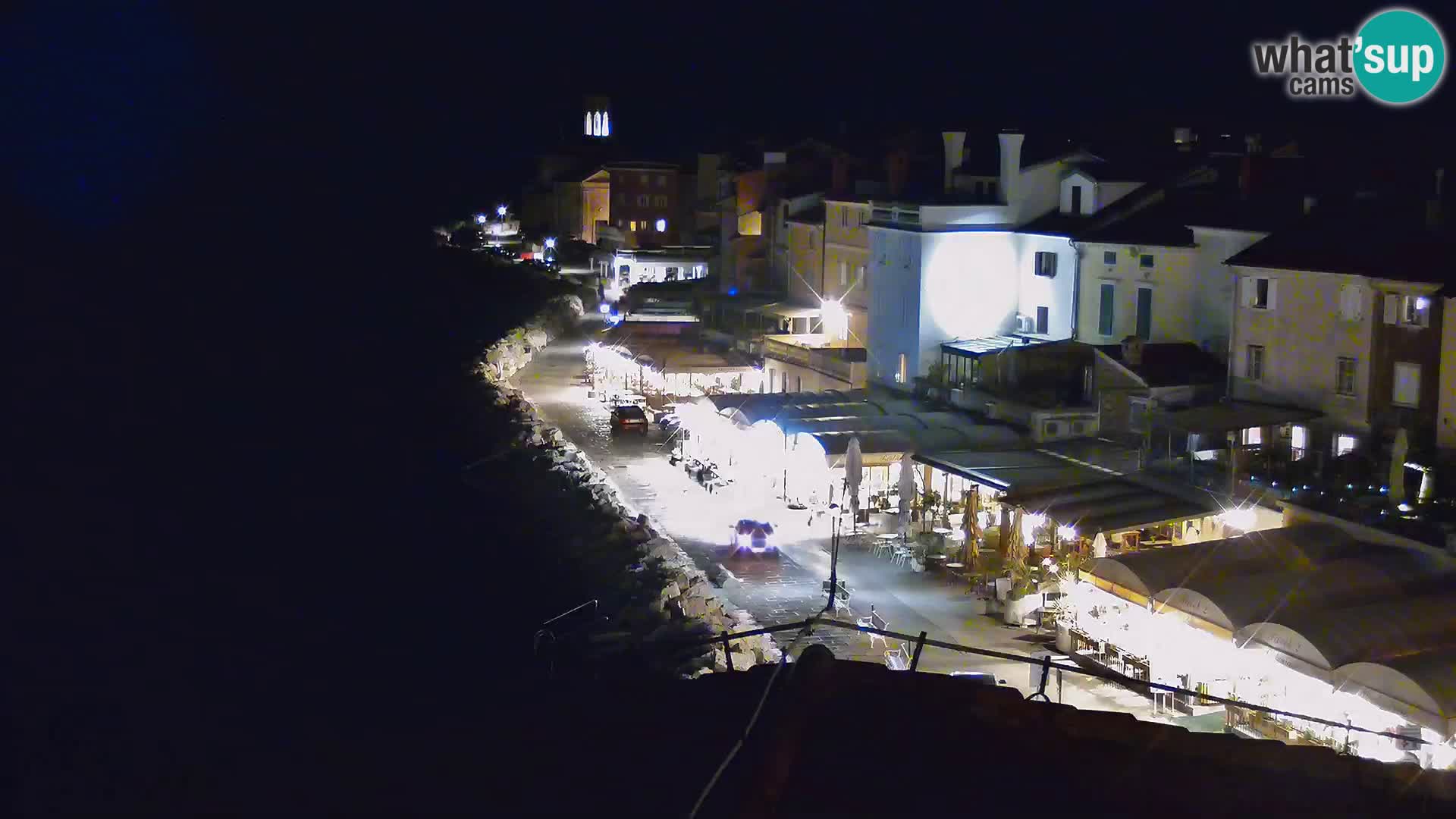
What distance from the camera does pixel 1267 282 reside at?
2289 centimetres

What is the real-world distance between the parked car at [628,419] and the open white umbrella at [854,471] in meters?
10.3

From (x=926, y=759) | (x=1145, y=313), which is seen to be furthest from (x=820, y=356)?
(x=926, y=759)

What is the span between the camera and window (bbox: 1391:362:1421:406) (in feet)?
67.2

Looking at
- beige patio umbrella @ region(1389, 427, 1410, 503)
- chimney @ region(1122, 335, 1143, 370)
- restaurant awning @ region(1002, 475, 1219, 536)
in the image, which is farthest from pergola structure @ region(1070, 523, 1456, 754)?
chimney @ region(1122, 335, 1143, 370)

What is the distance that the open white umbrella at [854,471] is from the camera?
22797 mm

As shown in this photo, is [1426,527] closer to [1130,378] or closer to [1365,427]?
[1365,427]

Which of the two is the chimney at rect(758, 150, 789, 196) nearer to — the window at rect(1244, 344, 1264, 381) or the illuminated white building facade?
the illuminated white building facade

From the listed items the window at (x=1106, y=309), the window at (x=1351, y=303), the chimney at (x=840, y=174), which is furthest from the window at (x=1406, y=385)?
the chimney at (x=840, y=174)

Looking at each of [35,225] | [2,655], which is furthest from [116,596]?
[35,225]

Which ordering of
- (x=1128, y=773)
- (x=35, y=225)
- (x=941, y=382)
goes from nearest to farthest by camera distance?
(x=1128, y=773), (x=941, y=382), (x=35, y=225)

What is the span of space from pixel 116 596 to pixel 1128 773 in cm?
2367

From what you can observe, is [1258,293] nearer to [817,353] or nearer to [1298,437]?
[1298,437]

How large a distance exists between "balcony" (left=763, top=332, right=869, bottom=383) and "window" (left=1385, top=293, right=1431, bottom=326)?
42.5 feet

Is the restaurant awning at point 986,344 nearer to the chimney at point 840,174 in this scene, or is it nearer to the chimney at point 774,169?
the chimney at point 840,174
